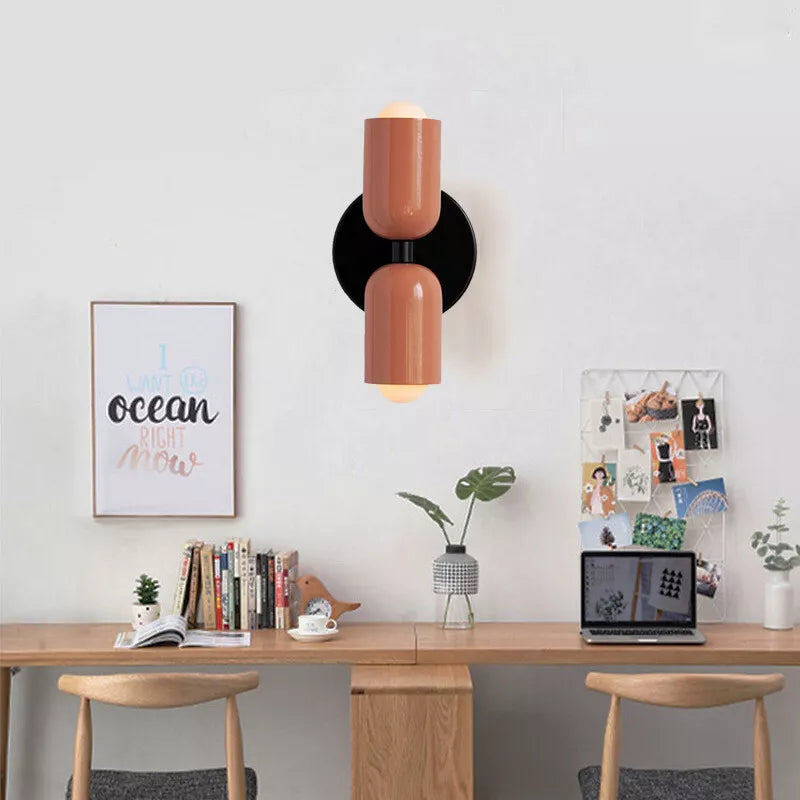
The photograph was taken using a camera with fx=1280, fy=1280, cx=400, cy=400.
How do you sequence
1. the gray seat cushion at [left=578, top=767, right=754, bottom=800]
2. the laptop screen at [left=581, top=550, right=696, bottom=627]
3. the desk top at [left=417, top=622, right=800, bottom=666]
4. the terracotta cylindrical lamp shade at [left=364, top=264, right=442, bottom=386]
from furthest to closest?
the laptop screen at [left=581, top=550, right=696, bottom=627], the desk top at [left=417, top=622, right=800, bottom=666], the gray seat cushion at [left=578, top=767, right=754, bottom=800], the terracotta cylindrical lamp shade at [left=364, top=264, right=442, bottom=386]

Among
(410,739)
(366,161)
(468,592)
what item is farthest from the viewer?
(468,592)

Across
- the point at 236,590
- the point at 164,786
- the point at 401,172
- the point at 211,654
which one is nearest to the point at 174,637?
the point at 211,654

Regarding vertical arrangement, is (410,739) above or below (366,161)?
below

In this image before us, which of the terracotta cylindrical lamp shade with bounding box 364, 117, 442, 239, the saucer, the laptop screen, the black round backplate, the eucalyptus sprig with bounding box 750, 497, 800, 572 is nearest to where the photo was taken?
the terracotta cylindrical lamp shade with bounding box 364, 117, 442, 239

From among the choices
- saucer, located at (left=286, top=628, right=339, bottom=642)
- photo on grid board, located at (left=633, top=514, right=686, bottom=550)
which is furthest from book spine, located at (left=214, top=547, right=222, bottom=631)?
photo on grid board, located at (left=633, top=514, right=686, bottom=550)

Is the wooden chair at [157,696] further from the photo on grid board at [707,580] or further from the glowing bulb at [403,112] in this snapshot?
the photo on grid board at [707,580]

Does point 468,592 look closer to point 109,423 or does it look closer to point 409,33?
point 109,423

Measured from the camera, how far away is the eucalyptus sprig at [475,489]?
3262mm

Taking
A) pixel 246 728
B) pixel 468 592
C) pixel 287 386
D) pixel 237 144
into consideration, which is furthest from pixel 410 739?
pixel 237 144

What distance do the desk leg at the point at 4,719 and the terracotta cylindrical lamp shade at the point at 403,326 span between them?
4.97 ft

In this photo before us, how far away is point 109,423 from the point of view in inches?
132

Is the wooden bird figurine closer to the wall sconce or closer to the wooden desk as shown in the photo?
the wooden desk

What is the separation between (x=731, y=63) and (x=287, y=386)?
4.75 feet

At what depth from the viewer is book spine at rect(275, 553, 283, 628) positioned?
128 inches
